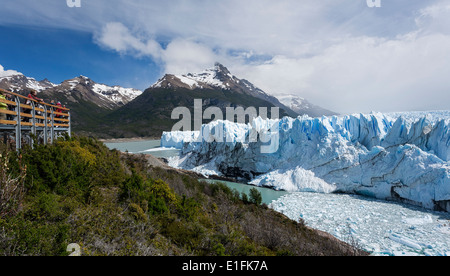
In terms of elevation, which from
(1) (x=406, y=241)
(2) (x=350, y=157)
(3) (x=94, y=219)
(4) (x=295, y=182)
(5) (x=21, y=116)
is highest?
(5) (x=21, y=116)

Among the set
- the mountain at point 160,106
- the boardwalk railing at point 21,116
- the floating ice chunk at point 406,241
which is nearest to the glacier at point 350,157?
the floating ice chunk at point 406,241

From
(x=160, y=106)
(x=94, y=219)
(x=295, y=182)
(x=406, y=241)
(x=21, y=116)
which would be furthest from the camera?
(x=160, y=106)

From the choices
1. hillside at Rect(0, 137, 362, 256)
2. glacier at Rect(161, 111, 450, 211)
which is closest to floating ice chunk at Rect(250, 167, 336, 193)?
glacier at Rect(161, 111, 450, 211)

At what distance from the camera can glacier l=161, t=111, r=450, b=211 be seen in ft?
47.1

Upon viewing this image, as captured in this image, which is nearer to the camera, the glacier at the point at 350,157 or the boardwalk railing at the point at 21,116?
the boardwalk railing at the point at 21,116

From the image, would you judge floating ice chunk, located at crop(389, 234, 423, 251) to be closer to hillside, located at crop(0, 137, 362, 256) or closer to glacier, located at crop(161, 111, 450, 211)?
hillside, located at crop(0, 137, 362, 256)

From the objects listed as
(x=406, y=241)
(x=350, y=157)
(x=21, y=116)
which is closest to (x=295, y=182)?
(x=350, y=157)

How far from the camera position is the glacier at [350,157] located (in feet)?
47.1

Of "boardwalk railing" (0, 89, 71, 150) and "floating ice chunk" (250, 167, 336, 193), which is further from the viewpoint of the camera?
"floating ice chunk" (250, 167, 336, 193)

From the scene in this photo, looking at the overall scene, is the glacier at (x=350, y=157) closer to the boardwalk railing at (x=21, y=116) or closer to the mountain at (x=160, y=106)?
the boardwalk railing at (x=21, y=116)

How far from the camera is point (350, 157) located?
17.8 meters

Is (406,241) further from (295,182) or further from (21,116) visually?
(21,116)
